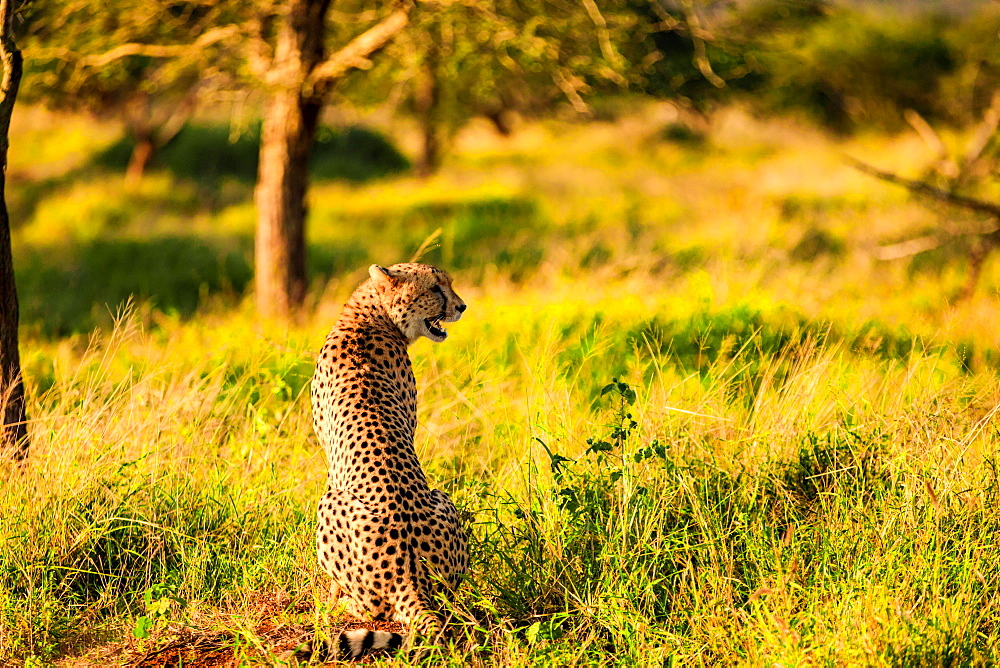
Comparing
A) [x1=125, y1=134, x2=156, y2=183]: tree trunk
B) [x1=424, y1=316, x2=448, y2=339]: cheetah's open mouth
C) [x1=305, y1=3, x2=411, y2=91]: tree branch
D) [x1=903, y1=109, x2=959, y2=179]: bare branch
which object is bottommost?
[x1=125, y1=134, x2=156, y2=183]: tree trunk

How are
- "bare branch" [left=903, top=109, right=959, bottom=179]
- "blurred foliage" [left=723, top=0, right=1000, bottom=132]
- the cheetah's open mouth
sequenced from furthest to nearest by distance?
"blurred foliage" [left=723, top=0, right=1000, bottom=132]
"bare branch" [left=903, top=109, right=959, bottom=179]
the cheetah's open mouth

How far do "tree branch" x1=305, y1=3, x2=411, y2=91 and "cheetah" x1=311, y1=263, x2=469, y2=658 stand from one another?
14.1ft

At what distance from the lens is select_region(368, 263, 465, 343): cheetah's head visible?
3.80 meters

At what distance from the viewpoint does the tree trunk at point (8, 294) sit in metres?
4.50

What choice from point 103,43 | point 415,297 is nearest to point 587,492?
point 415,297

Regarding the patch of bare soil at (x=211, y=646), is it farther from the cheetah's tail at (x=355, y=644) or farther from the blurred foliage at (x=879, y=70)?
the blurred foliage at (x=879, y=70)

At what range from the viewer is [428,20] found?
7.45 metres

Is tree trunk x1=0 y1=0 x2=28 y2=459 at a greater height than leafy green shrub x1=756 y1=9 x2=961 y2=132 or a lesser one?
greater

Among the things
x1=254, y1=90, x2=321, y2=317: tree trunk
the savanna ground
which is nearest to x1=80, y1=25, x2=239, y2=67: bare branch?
x1=254, y1=90, x2=321, y2=317: tree trunk

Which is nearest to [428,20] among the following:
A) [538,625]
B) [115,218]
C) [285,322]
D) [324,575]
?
[285,322]

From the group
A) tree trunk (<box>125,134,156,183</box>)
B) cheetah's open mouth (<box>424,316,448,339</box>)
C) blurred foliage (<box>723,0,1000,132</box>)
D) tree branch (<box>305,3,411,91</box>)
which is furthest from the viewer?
blurred foliage (<box>723,0,1000,132</box>)

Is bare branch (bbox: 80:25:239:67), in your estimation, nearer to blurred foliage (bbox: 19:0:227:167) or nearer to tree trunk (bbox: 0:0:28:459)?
blurred foliage (bbox: 19:0:227:167)

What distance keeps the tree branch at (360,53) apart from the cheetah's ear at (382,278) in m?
4.10

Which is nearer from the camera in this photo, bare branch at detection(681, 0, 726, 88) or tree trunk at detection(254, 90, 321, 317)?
bare branch at detection(681, 0, 726, 88)
